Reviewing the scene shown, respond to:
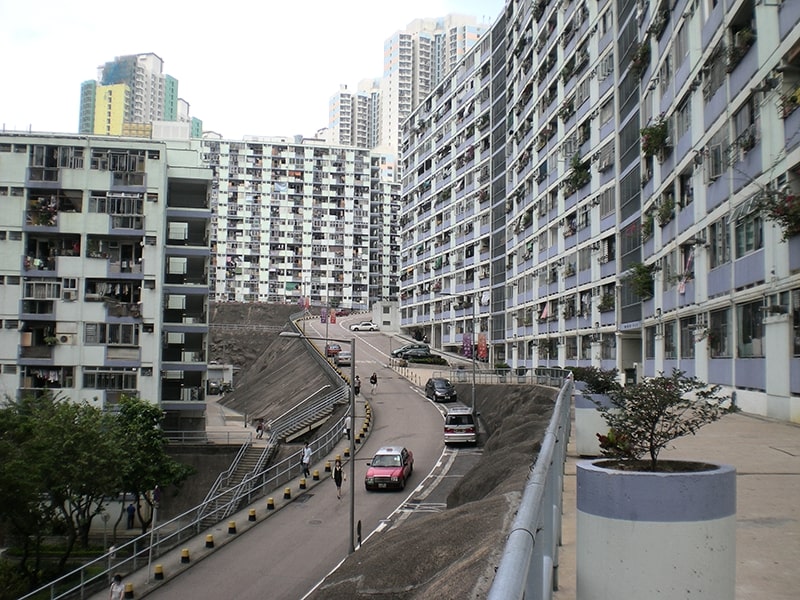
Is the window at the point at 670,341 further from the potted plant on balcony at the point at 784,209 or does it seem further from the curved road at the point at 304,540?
the potted plant on balcony at the point at 784,209

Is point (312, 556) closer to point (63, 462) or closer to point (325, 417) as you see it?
point (63, 462)

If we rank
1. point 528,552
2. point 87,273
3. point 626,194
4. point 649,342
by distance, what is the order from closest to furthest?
point 528,552 < point 649,342 < point 626,194 < point 87,273

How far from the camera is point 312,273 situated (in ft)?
477

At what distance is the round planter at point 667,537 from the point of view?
4.79 meters

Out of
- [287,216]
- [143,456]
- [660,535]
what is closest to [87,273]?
[143,456]

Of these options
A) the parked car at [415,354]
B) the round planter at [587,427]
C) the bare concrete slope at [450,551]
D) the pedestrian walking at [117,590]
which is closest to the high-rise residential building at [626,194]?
the round planter at [587,427]

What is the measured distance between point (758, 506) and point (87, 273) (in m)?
44.0

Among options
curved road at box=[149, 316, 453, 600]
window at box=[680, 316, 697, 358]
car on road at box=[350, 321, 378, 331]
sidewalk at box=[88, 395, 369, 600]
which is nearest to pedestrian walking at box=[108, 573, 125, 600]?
sidewalk at box=[88, 395, 369, 600]

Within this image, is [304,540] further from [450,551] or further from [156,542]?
[450,551]

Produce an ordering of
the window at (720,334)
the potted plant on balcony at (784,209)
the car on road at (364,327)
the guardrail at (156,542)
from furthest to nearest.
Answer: the car on road at (364,327) → the window at (720,334) → the guardrail at (156,542) → the potted plant on balcony at (784,209)

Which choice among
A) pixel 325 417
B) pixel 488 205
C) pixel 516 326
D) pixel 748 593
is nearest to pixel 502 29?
pixel 488 205

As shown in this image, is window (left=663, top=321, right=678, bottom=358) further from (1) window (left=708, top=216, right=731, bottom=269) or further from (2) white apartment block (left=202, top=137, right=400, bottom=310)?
(2) white apartment block (left=202, top=137, right=400, bottom=310)

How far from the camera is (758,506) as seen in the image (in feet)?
31.2

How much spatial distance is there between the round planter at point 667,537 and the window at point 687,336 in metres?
26.8
